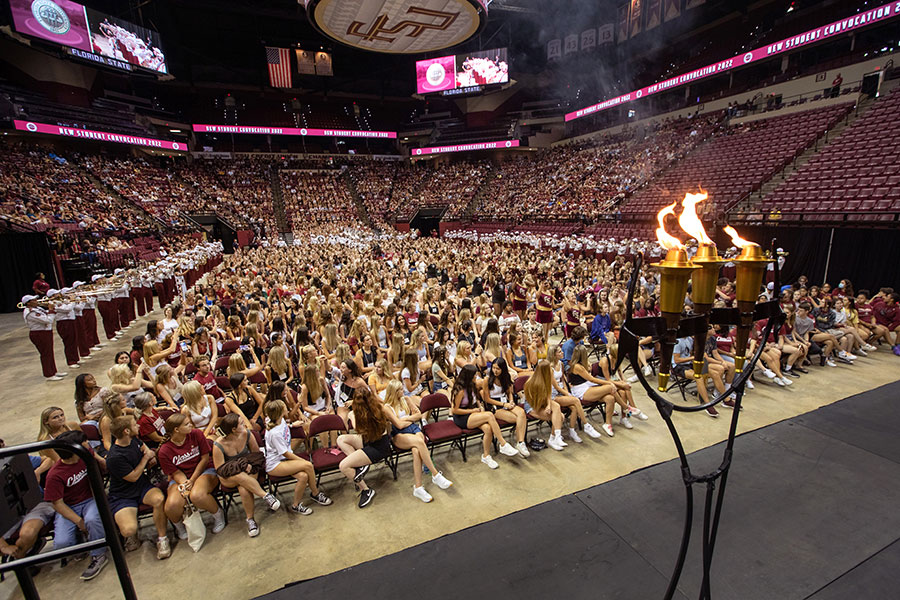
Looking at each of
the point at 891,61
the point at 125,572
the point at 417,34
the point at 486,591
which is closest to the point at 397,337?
the point at 486,591

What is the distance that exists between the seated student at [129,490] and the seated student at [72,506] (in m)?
0.20

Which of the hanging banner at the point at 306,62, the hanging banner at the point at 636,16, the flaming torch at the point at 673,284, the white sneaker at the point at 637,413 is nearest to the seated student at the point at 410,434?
the white sneaker at the point at 637,413

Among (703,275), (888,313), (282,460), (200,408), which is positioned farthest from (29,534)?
(888,313)

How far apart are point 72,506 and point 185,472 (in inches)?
37.6

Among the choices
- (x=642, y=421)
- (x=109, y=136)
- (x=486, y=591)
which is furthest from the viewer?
(x=109, y=136)

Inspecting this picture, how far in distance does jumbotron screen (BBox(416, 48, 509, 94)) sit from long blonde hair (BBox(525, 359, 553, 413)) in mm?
40023

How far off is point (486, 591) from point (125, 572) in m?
1.92

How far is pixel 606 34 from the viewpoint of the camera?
34.2m

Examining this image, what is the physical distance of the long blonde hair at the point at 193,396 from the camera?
15.9 ft

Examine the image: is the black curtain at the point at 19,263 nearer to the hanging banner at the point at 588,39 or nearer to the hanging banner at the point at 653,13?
the hanging banner at the point at 653,13

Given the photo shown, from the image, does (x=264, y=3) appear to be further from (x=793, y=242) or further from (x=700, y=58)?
(x=793, y=242)

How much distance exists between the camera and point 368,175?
155 feet

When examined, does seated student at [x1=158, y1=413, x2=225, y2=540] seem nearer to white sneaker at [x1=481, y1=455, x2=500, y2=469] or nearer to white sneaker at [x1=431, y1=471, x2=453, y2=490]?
white sneaker at [x1=431, y1=471, x2=453, y2=490]

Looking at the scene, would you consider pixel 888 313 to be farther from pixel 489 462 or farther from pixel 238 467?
pixel 238 467
